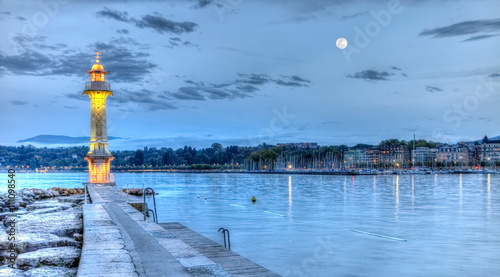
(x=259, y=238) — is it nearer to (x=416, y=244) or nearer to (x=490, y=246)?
(x=416, y=244)

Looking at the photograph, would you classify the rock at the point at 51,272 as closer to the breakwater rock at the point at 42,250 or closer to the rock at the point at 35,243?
the breakwater rock at the point at 42,250

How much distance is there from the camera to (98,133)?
51750 mm

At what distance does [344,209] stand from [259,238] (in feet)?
63.3

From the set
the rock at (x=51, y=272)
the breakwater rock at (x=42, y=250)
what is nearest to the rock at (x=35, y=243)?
the breakwater rock at (x=42, y=250)

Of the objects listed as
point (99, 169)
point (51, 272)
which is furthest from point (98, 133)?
point (51, 272)

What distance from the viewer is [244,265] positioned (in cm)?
1148

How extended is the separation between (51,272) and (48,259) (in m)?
0.86

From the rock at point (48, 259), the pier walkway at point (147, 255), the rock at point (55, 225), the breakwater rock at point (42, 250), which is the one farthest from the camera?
the rock at point (55, 225)

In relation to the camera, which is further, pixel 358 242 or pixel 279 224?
pixel 279 224

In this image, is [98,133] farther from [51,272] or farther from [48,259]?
[51,272]

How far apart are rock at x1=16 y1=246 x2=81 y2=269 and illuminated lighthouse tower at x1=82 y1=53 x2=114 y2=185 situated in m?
41.9

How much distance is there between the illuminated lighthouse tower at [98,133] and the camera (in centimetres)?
5128

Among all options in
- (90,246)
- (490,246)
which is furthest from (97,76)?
(90,246)

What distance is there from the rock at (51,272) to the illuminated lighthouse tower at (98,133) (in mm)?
42782
